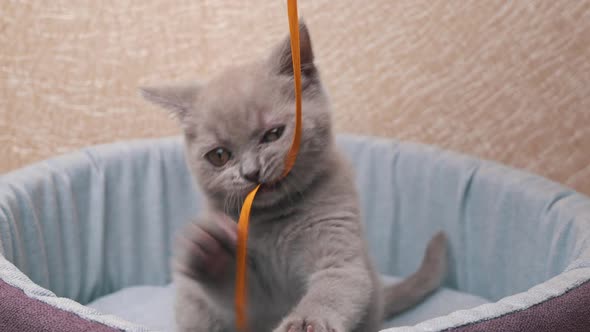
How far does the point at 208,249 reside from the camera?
3.35 ft

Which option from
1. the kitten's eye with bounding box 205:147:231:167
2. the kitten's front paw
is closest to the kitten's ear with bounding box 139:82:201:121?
the kitten's eye with bounding box 205:147:231:167

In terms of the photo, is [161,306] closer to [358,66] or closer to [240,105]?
[240,105]

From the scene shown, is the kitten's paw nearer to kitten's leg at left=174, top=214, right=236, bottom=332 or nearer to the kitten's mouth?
kitten's leg at left=174, top=214, right=236, bottom=332

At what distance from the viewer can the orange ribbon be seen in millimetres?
1002

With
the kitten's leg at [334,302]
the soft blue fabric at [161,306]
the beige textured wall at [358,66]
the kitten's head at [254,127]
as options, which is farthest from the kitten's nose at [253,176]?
the beige textured wall at [358,66]

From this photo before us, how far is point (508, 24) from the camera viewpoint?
1886 mm

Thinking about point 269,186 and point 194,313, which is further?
point 194,313

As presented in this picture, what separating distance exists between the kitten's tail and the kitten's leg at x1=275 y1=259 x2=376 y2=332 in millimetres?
469

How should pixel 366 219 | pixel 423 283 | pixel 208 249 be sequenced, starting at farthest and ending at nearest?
pixel 366 219, pixel 423 283, pixel 208 249

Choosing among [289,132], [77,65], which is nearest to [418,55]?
[289,132]

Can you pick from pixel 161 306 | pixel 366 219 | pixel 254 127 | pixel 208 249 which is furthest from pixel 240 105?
pixel 366 219

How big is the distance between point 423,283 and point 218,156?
0.78m

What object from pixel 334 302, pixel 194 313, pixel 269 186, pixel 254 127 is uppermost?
pixel 254 127

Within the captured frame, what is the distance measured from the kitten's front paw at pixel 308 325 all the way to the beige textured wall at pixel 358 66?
50.5 inches
